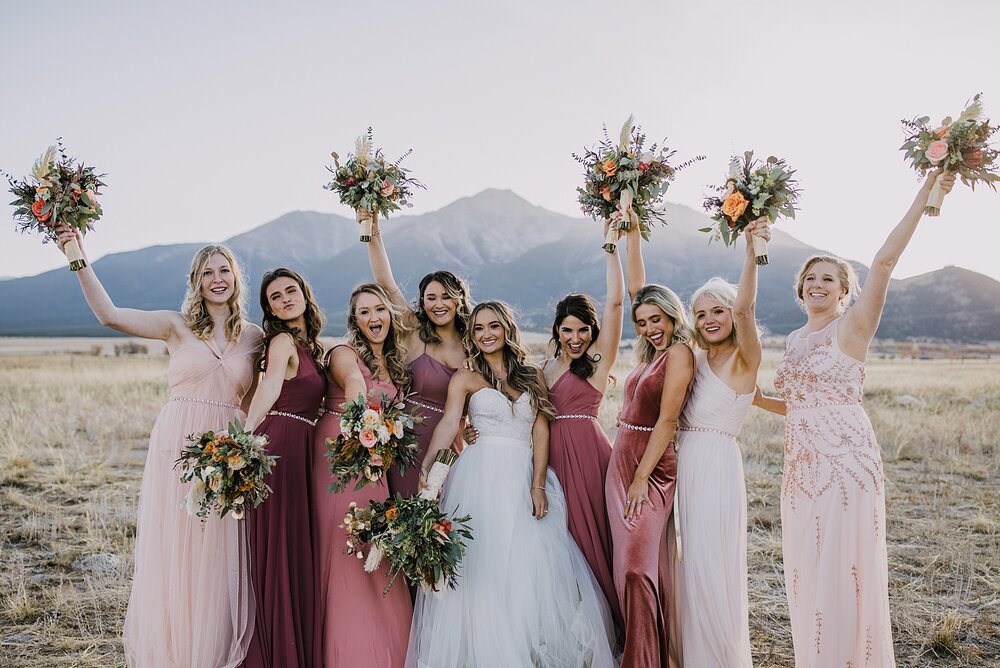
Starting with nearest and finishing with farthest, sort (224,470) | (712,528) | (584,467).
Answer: (224,470) → (712,528) → (584,467)

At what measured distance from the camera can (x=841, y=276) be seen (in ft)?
18.3

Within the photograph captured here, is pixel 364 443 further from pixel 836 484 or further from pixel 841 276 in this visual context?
pixel 841 276

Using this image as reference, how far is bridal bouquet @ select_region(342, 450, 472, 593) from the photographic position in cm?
506

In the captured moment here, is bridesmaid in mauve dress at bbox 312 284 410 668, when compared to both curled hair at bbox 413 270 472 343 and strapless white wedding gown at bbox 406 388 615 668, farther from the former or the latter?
curled hair at bbox 413 270 472 343

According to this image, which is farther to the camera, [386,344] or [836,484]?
[386,344]

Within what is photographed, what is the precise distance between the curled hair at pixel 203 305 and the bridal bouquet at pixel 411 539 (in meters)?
1.89

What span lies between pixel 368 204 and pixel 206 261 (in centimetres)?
147

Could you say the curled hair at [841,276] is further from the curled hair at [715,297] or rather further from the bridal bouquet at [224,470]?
the bridal bouquet at [224,470]

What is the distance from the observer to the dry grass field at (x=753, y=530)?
20.4ft

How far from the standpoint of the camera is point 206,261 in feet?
19.5

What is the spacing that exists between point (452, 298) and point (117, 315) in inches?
109

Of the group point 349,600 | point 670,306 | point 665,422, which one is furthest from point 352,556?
point 670,306

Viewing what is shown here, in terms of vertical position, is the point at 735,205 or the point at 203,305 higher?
the point at 735,205

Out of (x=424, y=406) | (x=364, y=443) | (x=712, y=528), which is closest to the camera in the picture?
(x=364, y=443)
